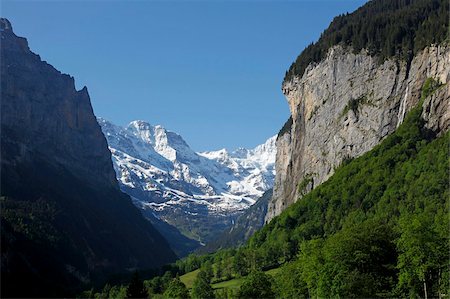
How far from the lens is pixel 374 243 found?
104 meters

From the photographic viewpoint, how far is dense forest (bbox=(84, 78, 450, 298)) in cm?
8669

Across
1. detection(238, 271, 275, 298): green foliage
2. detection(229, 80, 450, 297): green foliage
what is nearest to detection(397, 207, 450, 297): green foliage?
detection(229, 80, 450, 297): green foliage

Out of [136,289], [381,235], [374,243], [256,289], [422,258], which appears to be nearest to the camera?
[422,258]

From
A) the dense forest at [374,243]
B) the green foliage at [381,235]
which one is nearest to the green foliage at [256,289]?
the dense forest at [374,243]

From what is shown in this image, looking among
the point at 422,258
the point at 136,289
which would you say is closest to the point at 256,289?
the point at 136,289

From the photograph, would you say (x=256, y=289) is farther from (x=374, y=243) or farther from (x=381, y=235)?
(x=381, y=235)

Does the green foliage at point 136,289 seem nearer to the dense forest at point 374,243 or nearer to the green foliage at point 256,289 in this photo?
the dense forest at point 374,243

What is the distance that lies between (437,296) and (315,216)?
112570 mm

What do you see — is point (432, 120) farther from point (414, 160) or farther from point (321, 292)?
point (321, 292)

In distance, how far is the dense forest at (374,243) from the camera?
284ft

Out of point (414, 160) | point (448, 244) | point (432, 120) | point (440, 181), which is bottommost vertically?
point (448, 244)

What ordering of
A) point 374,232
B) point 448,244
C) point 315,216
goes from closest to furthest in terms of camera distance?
point 448,244
point 374,232
point 315,216

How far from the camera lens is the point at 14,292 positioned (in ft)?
586

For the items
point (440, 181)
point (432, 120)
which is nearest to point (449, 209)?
point (440, 181)
